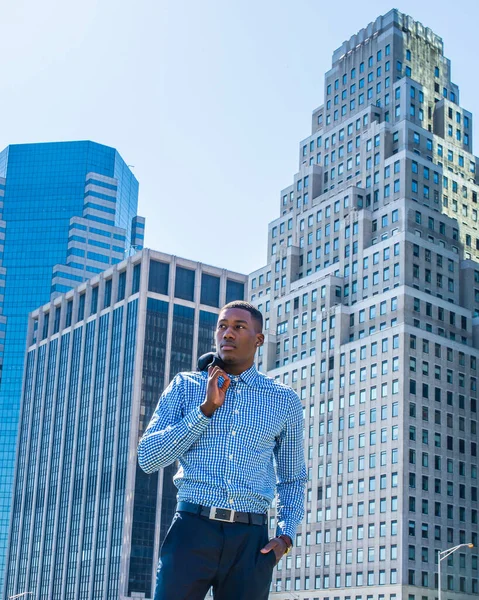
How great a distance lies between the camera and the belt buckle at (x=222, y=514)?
8414 mm

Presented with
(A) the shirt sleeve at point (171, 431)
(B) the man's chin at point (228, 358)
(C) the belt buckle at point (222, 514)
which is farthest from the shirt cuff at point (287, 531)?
(B) the man's chin at point (228, 358)

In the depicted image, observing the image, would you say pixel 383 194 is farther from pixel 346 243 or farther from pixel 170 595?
pixel 170 595

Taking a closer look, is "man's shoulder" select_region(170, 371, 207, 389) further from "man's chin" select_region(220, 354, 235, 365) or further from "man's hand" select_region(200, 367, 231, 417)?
"man's hand" select_region(200, 367, 231, 417)

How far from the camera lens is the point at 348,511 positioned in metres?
114

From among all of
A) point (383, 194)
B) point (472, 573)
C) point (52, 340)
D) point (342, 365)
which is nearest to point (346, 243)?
point (383, 194)

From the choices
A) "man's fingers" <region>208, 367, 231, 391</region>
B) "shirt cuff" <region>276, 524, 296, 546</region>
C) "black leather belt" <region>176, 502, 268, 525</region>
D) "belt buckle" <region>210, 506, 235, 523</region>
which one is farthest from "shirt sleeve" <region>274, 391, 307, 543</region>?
"man's fingers" <region>208, 367, 231, 391</region>

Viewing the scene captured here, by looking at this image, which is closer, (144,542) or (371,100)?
(371,100)

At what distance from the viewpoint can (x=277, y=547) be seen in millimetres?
8531

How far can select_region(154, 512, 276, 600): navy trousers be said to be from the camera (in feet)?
27.2

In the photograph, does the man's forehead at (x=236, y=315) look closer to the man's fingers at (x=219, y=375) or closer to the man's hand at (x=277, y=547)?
the man's fingers at (x=219, y=375)

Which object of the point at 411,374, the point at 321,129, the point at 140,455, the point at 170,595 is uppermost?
the point at 321,129

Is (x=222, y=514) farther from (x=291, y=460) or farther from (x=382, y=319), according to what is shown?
(x=382, y=319)

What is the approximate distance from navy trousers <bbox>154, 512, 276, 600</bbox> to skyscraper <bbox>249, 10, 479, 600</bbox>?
100 metres

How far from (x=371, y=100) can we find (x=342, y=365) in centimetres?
3352
